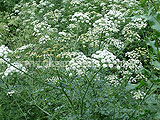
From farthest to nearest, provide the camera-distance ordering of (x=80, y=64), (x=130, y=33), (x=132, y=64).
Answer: (x=130, y=33), (x=132, y=64), (x=80, y=64)

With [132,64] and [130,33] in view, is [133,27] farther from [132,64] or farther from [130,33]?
[132,64]

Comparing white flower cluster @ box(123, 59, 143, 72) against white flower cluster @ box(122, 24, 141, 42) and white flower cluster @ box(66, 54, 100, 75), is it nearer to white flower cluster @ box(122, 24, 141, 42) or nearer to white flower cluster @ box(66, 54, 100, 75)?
white flower cluster @ box(122, 24, 141, 42)

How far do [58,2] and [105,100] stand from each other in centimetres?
503

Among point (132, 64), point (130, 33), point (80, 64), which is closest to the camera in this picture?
point (80, 64)

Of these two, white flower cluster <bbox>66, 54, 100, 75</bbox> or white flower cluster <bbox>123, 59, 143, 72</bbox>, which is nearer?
white flower cluster <bbox>66, 54, 100, 75</bbox>

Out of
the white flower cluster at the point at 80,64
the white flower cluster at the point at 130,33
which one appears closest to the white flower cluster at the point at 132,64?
the white flower cluster at the point at 130,33

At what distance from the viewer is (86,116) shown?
2.37 metres

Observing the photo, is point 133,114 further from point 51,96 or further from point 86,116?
point 51,96

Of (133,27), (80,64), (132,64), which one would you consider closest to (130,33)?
(133,27)

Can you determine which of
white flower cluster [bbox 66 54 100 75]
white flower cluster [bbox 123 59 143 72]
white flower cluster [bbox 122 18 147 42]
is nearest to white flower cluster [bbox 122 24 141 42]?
white flower cluster [bbox 122 18 147 42]

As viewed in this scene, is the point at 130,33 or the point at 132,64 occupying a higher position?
the point at 130,33

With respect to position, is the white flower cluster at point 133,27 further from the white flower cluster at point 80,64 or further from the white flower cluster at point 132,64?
the white flower cluster at point 80,64

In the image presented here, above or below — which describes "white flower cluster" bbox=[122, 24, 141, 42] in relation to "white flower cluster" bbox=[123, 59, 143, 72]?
above

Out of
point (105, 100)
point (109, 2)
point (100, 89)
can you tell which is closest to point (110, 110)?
point (105, 100)
